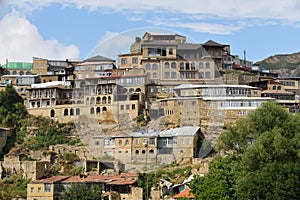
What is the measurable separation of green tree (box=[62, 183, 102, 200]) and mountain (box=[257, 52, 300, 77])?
165 feet

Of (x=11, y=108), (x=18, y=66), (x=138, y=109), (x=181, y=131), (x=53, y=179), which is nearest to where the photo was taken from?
(x=53, y=179)

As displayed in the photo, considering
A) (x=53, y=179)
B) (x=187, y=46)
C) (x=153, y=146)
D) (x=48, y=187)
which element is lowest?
(x=48, y=187)

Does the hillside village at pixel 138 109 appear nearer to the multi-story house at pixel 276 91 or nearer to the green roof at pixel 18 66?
the multi-story house at pixel 276 91

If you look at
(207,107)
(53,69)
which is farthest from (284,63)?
(207,107)

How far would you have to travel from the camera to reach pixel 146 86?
52594 mm

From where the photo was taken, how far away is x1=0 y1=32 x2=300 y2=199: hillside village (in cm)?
4553

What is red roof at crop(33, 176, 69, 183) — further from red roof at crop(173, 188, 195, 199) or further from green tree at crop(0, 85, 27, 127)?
green tree at crop(0, 85, 27, 127)

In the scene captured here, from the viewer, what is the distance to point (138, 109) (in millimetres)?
50969

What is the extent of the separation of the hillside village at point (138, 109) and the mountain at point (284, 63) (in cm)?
2848

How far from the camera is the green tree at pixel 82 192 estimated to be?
40.7m

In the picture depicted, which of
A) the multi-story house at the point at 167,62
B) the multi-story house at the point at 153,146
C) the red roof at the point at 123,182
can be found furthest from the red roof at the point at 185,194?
the multi-story house at the point at 167,62

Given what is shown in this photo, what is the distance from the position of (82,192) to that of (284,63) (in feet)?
207

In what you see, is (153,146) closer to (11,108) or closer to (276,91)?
(276,91)

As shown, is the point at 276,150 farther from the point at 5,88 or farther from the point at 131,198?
the point at 5,88
